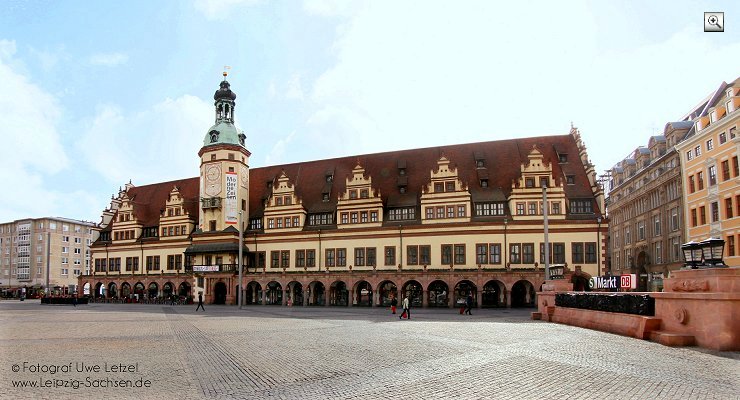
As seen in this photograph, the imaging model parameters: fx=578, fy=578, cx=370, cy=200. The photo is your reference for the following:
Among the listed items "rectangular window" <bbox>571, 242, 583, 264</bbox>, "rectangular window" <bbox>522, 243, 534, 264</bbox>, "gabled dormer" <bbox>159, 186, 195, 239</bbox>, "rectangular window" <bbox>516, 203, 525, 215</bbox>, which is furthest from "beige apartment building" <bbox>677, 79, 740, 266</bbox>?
"gabled dormer" <bbox>159, 186, 195, 239</bbox>

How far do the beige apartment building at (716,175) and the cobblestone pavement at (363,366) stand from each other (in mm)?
32106

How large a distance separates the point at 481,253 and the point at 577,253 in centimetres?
875

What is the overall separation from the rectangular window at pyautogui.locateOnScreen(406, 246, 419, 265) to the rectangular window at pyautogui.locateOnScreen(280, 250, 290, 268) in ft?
47.3

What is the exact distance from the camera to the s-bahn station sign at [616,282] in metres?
34.1

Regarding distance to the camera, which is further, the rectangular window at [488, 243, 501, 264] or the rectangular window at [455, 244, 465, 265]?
the rectangular window at [455, 244, 465, 265]

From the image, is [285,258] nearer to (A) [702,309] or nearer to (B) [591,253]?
(B) [591,253]

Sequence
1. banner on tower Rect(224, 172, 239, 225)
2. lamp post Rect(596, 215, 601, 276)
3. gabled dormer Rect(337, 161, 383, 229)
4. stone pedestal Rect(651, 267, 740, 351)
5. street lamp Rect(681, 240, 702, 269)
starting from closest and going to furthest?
stone pedestal Rect(651, 267, 740, 351) → street lamp Rect(681, 240, 702, 269) → lamp post Rect(596, 215, 601, 276) → gabled dormer Rect(337, 161, 383, 229) → banner on tower Rect(224, 172, 239, 225)

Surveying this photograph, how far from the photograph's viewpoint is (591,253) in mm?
53219

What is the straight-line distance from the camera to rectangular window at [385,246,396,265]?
195 feet

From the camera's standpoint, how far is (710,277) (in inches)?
759

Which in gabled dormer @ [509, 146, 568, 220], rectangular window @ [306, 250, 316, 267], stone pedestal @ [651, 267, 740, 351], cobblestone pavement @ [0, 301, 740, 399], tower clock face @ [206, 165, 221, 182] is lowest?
cobblestone pavement @ [0, 301, 740, 399]

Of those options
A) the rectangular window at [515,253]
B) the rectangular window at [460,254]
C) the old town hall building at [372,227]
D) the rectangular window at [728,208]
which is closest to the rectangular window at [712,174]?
the rectangular window at [728,208]

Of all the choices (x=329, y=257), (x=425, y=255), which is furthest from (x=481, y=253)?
(x=329, y=257)

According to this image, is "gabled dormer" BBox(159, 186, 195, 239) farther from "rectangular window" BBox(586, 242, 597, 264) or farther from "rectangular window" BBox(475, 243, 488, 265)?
"rectangular window" BBox(586, 242, 597, 264)
